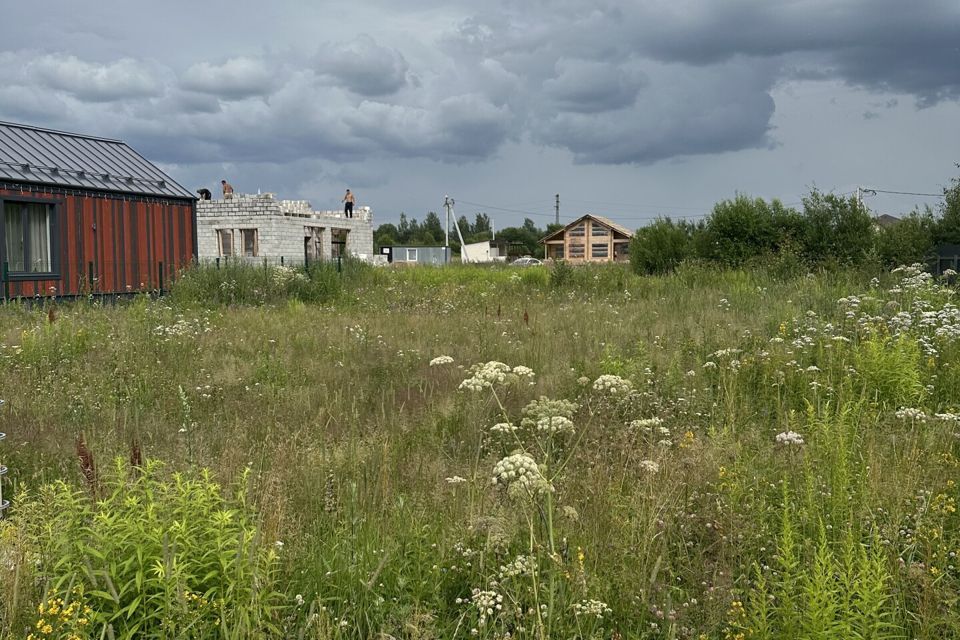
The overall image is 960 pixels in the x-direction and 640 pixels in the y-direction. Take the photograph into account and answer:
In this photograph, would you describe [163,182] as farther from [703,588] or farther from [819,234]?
[703,588]

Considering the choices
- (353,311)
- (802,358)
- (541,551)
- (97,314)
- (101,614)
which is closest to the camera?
(101,614)

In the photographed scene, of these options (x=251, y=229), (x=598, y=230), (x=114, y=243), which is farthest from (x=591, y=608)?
(x=598, y=230)

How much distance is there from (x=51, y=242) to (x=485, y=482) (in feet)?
51.7

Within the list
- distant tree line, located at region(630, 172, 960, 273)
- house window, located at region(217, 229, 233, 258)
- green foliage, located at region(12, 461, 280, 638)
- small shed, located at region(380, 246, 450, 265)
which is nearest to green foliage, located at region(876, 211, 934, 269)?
distant tree line, located at region(630, 172, 960, 273)

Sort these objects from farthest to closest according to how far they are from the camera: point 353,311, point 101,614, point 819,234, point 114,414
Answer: point 819,234 < point 353,311 < point 114,414 < point 101,614

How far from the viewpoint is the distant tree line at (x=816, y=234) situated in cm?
1944

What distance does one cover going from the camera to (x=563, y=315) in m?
12.3

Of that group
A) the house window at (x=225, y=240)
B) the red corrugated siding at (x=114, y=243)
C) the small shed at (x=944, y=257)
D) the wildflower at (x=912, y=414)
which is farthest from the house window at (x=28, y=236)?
the small shed at (x=944, y=257)

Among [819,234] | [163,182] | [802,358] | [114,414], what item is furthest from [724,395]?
[163,182]

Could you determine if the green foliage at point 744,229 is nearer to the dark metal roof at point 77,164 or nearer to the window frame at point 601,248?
the dark metal roof at point 77,164

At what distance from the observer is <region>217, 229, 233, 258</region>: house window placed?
109ft

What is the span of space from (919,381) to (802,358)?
3.50ft

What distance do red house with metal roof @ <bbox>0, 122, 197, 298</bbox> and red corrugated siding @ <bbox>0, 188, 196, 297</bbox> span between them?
2 centimetres

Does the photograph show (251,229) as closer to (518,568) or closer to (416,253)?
(416,253)
